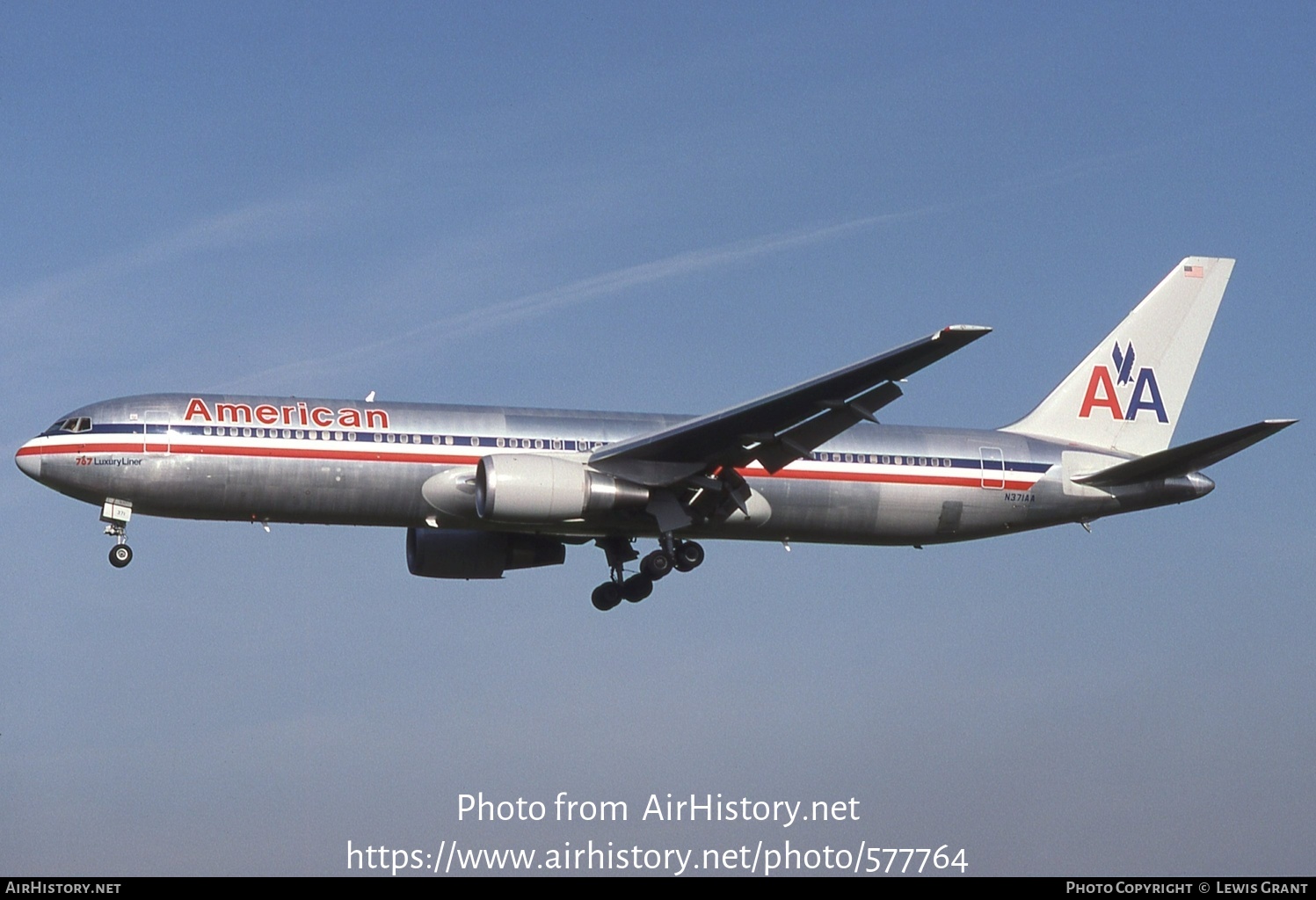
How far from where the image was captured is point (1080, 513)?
4228cm

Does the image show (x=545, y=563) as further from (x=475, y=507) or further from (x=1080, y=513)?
(x=1080, y=513)

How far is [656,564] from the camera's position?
1565 inches

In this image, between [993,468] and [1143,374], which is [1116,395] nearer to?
[1143,374]

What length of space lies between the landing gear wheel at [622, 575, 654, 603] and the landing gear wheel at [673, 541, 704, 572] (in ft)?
7.80

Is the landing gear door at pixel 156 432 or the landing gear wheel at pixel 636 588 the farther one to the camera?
the landing gear wheel at pixel 636 588

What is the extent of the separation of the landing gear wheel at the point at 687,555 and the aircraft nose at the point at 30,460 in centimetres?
1440

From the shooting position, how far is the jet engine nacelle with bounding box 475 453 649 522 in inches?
1411

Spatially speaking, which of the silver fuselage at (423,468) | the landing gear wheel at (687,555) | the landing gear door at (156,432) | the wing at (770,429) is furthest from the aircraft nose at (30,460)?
the landing gear wheel at (687,555)

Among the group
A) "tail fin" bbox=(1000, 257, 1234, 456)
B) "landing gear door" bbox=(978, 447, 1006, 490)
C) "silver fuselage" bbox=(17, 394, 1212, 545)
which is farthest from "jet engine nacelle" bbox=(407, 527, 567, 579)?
"tail fin" bbox=(1000, 257, 1234, 456)

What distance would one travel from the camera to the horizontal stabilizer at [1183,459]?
1453 inches

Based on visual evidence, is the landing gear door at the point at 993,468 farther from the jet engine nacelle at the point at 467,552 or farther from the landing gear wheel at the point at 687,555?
the jet engine nacelle at the point at 467,552
